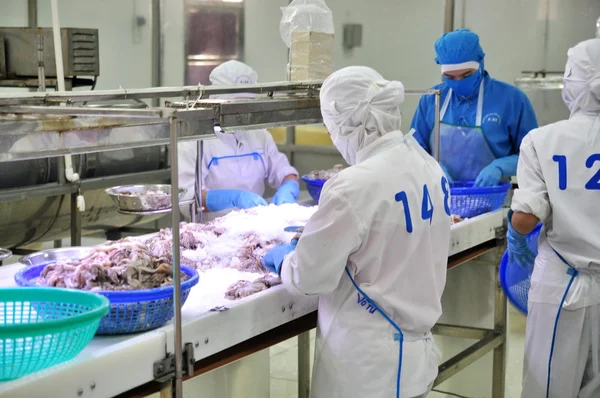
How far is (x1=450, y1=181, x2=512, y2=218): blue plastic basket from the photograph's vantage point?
382 cm

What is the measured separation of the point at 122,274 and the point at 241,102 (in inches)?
32.9

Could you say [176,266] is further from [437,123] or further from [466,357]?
[466,357]

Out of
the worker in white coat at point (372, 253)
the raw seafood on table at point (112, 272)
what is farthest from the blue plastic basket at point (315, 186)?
the raw seafood on table at point (112, 272)

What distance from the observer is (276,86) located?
128 inches

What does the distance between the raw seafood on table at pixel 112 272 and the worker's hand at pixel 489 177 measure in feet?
7.05

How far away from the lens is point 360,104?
2.46 m

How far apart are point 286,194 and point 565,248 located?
4.93 ft

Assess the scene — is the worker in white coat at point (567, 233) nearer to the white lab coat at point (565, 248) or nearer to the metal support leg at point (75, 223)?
the white lab coat at point (565, 248)

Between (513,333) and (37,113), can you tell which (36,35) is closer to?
(37,113)

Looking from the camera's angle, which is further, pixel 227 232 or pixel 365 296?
pixel 227 232

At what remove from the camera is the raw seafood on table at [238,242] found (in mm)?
2703

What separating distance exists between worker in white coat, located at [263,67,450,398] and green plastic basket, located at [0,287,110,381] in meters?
0.72

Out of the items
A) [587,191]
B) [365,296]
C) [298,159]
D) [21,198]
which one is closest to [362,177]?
[365,296]

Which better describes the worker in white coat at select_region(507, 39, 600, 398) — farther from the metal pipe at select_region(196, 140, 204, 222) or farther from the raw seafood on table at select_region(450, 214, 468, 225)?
the metal pipe at select_region(196, 140, 204, 222)
